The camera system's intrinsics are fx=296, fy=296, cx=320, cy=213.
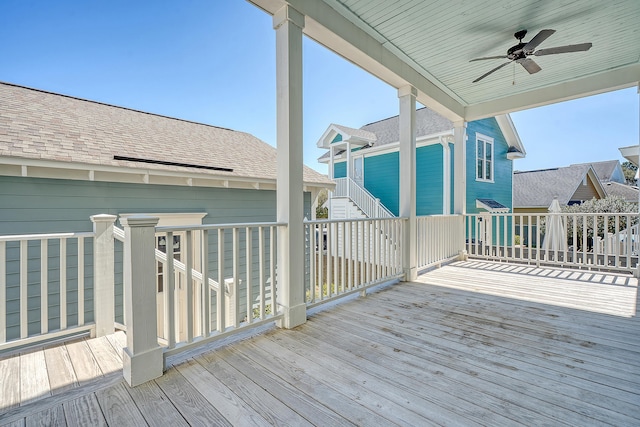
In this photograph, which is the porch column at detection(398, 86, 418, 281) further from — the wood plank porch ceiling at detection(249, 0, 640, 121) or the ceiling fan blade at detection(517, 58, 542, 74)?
the ceiling fan blade at detection(517, 58, 542, 74)

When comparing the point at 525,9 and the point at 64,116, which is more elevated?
the point at 525,9

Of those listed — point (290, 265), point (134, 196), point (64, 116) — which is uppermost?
point (64, 116)

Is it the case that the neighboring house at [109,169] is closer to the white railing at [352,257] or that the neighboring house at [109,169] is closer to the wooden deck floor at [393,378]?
the white railing at [352,257]

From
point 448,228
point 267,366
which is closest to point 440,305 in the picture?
point 267,366

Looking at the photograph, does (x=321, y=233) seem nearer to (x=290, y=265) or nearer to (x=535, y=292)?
(x=290, y=265)

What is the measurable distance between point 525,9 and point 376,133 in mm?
7947

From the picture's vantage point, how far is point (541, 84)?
461 centimetres

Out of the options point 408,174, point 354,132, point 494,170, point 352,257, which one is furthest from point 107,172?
point 494,170

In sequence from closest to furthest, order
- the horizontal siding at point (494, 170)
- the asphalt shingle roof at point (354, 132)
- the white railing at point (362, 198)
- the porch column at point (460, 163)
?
the porch column at point (460, 163) → the white railing at point (362, 198) → the horizontal siding at point (494, 170) → the asphalt shingle roof at point (354, 132)

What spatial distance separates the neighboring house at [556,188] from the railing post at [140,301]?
1568 centimetres

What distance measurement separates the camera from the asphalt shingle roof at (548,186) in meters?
13.3

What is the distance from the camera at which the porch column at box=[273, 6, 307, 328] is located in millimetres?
2496

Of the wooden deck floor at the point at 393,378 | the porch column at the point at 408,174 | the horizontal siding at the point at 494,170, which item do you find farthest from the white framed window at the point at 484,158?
the wooden deck floor at the point at 393,378

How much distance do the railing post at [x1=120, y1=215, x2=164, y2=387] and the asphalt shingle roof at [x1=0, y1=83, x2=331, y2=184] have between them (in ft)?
8.98
